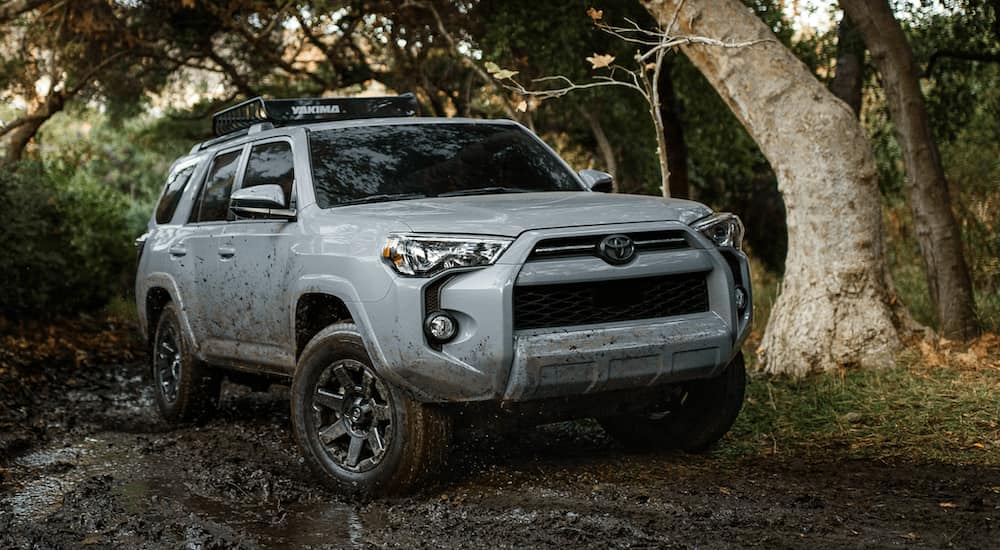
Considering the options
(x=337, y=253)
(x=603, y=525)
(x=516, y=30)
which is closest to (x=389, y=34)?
(x=516, y=30)

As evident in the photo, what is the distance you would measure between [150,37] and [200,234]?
35.6ft

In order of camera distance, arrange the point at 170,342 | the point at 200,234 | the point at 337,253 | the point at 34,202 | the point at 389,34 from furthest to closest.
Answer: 1. the point at 389,34
2. the point at 34,202
3. the point at 170,342
4. the point at 200,234
5. the point at 337,253

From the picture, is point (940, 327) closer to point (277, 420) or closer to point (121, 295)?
point (277, 420)

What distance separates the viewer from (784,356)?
814 cm

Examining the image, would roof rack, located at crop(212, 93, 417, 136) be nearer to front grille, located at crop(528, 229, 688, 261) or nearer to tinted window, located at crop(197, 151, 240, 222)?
Result: tinted window, located at crop(197, 151, 240, 222)

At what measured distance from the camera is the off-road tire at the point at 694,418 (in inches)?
232

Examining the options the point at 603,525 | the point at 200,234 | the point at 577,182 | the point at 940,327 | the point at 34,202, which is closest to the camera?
the point at 603,525

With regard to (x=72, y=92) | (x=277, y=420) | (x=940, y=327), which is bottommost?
(x=277, y=420)

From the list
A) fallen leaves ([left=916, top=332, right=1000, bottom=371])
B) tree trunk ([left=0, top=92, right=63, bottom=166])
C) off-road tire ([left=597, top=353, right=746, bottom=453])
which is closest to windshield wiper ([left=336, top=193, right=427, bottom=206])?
off-road tire ([left=597, top=353, right=746, bottom=453])

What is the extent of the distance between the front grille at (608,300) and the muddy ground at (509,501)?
85cm

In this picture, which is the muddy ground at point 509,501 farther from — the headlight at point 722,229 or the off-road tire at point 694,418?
the headlight at point 722,229

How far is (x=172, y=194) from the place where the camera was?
8.32 metres

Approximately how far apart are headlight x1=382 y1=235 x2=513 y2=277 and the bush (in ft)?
31.5

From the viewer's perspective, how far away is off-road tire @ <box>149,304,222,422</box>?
7609 millimetres
